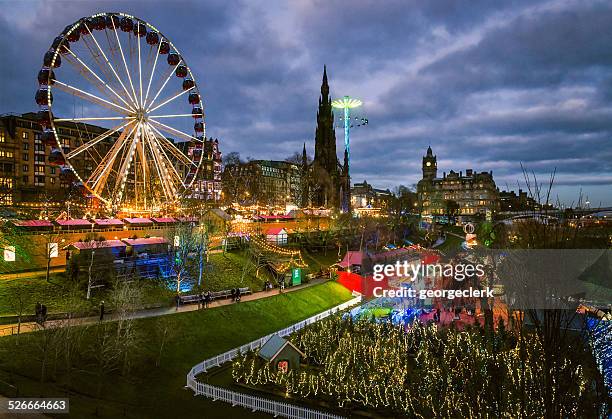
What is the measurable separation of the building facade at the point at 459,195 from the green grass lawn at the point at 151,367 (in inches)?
4907

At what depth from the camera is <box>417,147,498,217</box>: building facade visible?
147250mm

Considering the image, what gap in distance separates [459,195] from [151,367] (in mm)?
145692

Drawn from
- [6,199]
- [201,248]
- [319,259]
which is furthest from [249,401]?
[6,199]

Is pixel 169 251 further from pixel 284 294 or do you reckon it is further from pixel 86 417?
pixel 86 417

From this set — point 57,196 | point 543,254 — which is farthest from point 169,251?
point 57,196

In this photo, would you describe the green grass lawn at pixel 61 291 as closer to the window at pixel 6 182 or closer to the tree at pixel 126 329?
the tree at pixel 126 329

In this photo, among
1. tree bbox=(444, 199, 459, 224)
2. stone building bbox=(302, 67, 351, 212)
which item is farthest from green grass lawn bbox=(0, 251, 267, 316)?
tree bbox=(444, 199, 459, 224)

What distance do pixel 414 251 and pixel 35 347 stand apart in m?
43.4

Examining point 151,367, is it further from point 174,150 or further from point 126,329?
point 174,150

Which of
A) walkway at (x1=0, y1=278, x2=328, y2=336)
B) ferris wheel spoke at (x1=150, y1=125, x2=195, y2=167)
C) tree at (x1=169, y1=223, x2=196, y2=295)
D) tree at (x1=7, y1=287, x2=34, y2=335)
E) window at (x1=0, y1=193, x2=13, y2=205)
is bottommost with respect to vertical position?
walkway at (x1=0, y1=278, x2=328, y2=336)

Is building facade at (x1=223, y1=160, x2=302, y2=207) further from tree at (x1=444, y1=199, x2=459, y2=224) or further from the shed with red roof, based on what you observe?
tree at (x1=444, y1=199, x2=459, y2=224)

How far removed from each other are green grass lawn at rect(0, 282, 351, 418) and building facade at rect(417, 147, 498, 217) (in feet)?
409

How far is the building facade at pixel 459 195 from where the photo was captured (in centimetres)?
14725

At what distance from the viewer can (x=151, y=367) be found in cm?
2136
